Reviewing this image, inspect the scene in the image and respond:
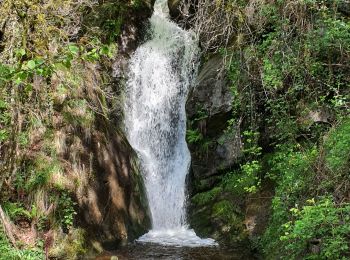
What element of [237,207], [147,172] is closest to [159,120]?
[147,172]

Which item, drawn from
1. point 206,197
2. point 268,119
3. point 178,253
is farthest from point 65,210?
point 268,119

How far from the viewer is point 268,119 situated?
25.8 ft

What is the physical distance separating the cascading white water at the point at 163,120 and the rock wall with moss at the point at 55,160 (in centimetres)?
73

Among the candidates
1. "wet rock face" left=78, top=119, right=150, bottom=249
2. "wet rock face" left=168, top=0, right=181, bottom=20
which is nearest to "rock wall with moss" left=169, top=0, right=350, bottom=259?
"wet rock face" left=78, top=119, right=150, bottom=249

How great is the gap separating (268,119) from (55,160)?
14.4 ft

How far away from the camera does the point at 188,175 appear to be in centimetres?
1045

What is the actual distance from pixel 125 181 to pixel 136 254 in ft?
6.80

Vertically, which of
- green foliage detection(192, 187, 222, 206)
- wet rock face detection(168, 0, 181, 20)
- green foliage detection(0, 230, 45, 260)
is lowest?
green foliage detection(0, 230, 45, 260)

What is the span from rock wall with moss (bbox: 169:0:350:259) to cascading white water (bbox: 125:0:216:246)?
2.04ft

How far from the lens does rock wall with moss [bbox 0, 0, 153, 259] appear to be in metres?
6.88

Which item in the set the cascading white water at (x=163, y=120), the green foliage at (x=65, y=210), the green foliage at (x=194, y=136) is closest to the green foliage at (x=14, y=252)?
the green foliage at (x=65, y=210)

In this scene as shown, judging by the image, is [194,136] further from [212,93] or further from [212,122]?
[212,93]

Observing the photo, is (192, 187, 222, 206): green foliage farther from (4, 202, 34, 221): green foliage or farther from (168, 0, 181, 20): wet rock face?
(168, 0, 181, 20): wet rock face

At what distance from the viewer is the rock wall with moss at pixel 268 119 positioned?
6.14m
